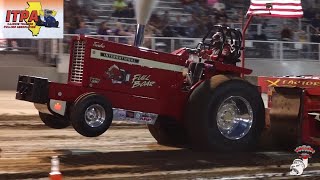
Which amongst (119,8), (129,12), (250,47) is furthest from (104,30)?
(250,47)

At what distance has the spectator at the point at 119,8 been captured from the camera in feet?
62.0

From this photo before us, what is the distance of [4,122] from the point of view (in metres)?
10.2

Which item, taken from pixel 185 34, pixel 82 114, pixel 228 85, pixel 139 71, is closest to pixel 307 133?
pixel 228 85

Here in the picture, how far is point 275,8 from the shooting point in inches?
447

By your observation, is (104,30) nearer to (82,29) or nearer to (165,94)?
(82,29)

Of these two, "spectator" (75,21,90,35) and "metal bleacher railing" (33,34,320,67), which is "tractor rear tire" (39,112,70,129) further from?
"spectator" (75,21,90,35)

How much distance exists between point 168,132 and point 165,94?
94 cm

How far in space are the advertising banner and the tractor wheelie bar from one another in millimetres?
8750

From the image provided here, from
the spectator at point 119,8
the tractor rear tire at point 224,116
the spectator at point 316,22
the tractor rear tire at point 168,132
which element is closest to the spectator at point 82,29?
the spectator at point 119,8

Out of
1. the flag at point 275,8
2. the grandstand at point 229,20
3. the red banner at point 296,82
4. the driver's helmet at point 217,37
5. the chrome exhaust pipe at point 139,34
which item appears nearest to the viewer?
the red banner at point 296,82

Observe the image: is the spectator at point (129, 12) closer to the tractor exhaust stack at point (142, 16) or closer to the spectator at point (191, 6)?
the spectator at point (191, 6)

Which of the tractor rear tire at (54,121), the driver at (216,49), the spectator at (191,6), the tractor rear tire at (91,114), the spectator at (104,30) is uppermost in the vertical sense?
the spectator at (191,6)

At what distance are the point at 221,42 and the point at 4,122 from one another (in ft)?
15.0

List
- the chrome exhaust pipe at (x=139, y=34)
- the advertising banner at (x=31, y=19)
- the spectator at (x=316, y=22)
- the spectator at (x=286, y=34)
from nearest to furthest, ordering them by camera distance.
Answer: the chrome exhaust pipe at (x=139, y=34)
the advertising banner at (x=31, y=19)
the spectator at (x=286, y=34)
the spectator at (x=316, y=22)
